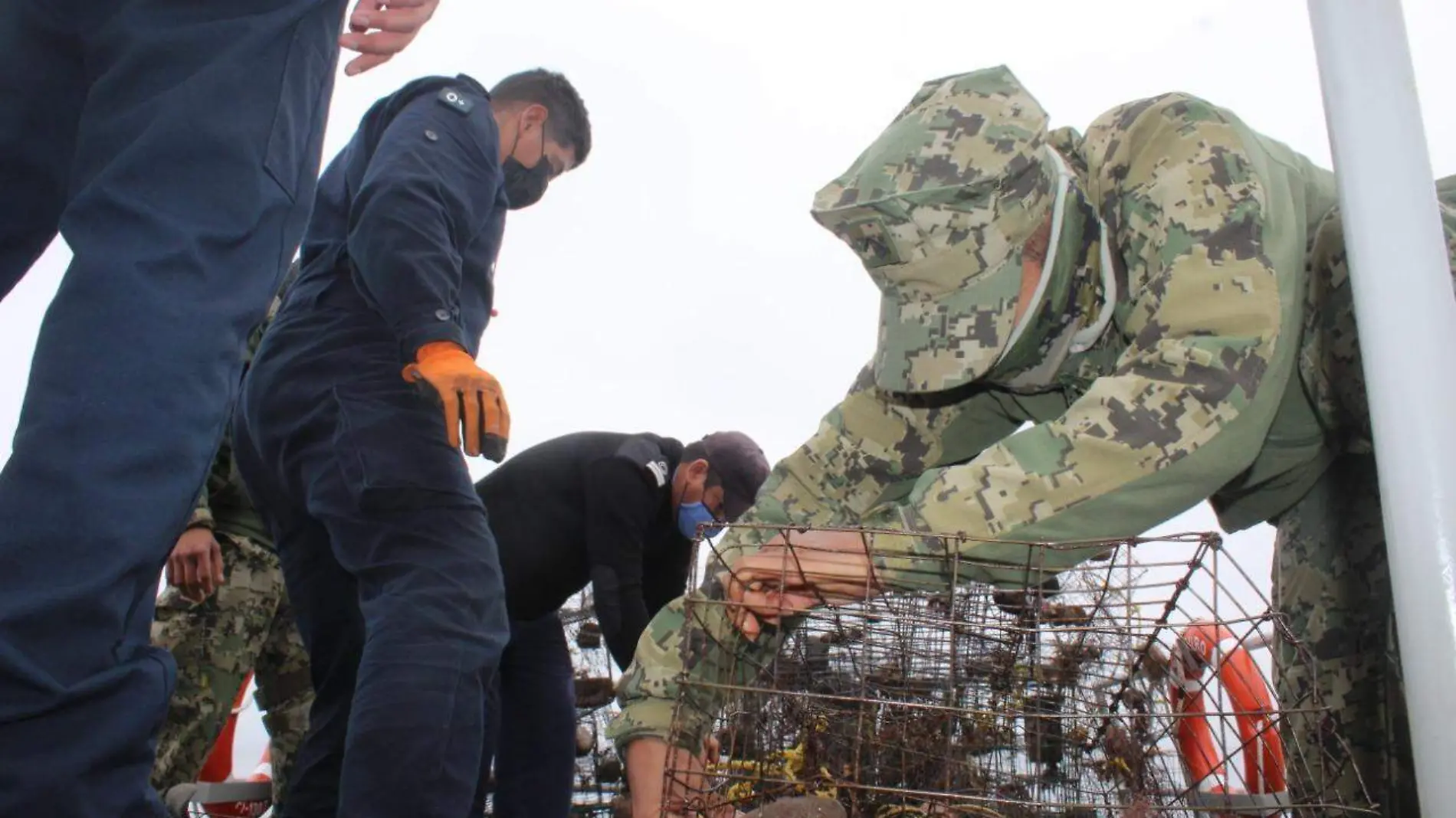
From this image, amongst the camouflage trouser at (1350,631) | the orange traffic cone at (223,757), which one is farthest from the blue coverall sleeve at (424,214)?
the orange traffic cone at (223,757)

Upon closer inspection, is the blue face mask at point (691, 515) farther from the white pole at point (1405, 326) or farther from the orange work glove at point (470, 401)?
the white pole at point (1405, 326)

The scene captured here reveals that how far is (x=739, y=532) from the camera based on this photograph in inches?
75.5

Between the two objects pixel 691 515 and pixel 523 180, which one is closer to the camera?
pixel 523 180

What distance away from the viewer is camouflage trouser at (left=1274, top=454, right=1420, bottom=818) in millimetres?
1771

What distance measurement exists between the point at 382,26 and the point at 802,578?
812mm

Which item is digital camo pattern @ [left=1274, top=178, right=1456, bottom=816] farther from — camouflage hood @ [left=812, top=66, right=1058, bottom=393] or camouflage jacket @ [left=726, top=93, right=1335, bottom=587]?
camouflage hood @ [left=812, top=66, right=1058, bottom=393]

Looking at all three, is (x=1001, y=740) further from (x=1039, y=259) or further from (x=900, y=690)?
(x=1039, y=259)

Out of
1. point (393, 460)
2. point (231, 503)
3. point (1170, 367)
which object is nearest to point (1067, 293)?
point (1170, 367)

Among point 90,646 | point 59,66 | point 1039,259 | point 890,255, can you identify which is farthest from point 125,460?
point 1039,259

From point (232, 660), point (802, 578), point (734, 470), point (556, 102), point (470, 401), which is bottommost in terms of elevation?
point (232, 660)

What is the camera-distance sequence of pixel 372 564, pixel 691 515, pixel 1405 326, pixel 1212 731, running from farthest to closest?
1. pixel 691 515
2. pixel 372 564
3. pixel 1212 731
4. pixel 1405 326

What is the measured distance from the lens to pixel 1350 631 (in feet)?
6.09

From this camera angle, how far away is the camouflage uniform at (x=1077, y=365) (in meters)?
1.42

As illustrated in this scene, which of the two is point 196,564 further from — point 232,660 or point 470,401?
point 470,401
